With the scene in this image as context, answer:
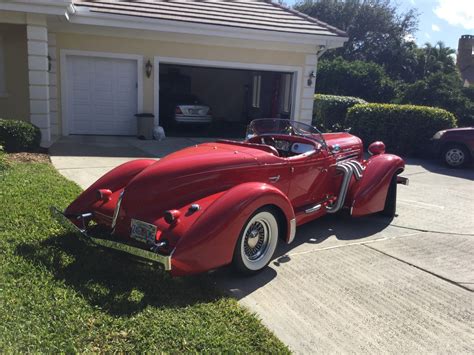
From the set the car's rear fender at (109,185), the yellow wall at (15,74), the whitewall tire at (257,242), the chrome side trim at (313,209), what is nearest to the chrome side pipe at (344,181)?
the chrome side trim at (313,209)

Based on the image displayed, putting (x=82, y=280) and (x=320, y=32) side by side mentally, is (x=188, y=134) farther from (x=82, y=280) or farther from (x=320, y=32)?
(x=82, y=280)

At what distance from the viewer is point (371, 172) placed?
5.81 metres

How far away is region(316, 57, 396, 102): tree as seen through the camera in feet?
73.2

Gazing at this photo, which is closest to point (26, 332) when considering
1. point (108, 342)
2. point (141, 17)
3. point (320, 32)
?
point (108, 342)

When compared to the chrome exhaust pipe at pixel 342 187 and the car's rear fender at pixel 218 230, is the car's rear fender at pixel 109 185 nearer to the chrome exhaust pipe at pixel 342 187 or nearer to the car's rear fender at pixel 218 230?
the car's rear fender at pixel 218 230

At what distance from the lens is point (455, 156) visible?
11156mm

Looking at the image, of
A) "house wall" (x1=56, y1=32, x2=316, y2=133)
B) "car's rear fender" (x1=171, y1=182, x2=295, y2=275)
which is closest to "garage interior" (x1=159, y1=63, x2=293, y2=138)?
"house wall" (x1=56, y1=32, x2=316, y2=133)

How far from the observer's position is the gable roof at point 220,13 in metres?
11.9

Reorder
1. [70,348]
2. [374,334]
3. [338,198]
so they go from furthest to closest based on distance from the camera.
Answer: [338,198]
[374,334]
[70,348]

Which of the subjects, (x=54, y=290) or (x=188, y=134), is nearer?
(x=54, y=290)

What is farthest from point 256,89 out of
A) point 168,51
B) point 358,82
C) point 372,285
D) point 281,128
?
point 372,285

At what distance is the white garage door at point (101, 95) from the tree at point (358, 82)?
13.6m

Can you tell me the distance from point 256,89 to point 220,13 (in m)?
6.19

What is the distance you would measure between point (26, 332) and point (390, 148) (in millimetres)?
11592
